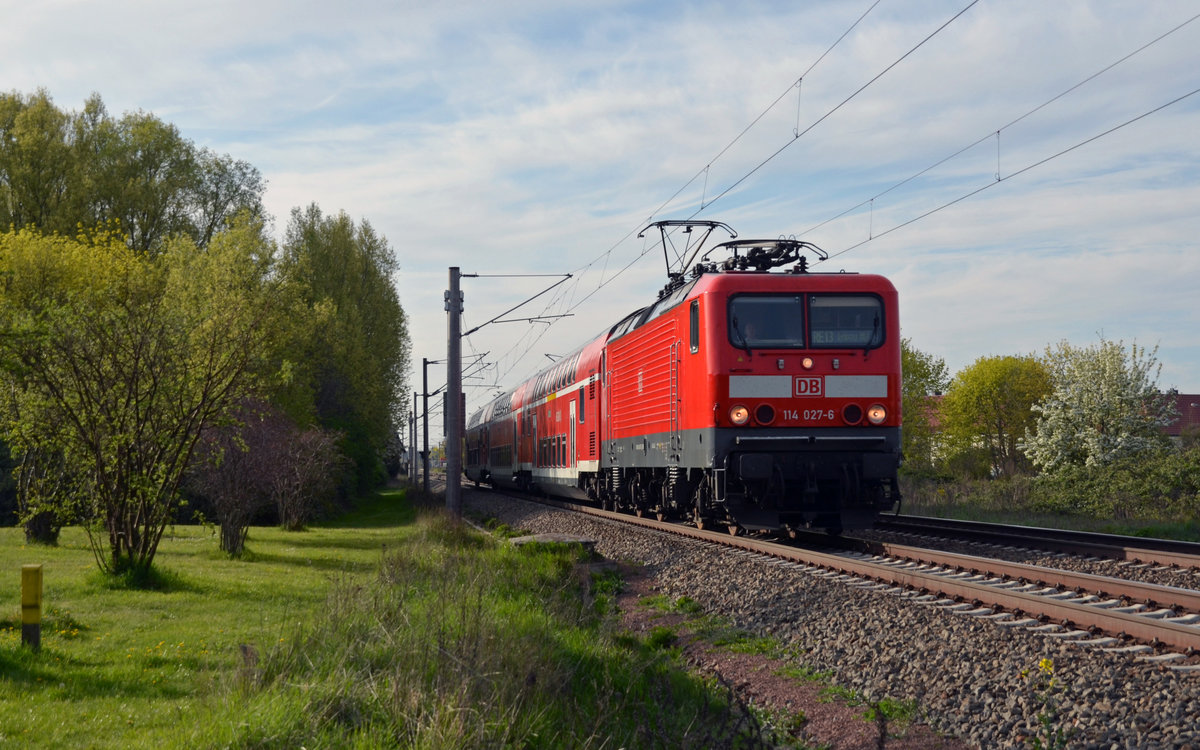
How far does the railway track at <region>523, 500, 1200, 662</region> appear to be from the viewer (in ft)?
22.2

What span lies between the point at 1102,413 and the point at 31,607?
38.8 m

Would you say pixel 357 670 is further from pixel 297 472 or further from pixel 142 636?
pixel 297 472

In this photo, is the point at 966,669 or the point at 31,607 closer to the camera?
the point at 966,669

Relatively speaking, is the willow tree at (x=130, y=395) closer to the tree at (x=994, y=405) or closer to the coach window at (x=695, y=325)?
the coach window at (x=695, y=325)

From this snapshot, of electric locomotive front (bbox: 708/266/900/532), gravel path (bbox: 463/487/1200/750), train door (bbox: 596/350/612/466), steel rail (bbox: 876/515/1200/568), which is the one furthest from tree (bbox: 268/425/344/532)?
gravel path (bbox: 463/487/1200/750)

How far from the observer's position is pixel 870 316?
1354 centimetres

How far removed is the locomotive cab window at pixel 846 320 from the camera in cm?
1339

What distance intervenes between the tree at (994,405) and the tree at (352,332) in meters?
40.1

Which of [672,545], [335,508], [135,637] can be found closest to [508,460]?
[335,508]

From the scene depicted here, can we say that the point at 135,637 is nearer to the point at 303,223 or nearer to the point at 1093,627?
the point at 1093,627

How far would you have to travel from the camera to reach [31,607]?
818 cm

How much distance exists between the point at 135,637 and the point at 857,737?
20.6ft

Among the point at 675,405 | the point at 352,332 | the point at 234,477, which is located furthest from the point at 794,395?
the point at 352,332

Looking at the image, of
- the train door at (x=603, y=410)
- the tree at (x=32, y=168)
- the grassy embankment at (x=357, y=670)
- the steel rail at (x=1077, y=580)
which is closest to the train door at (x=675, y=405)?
the grassy embankment at (x=357, y=670)
